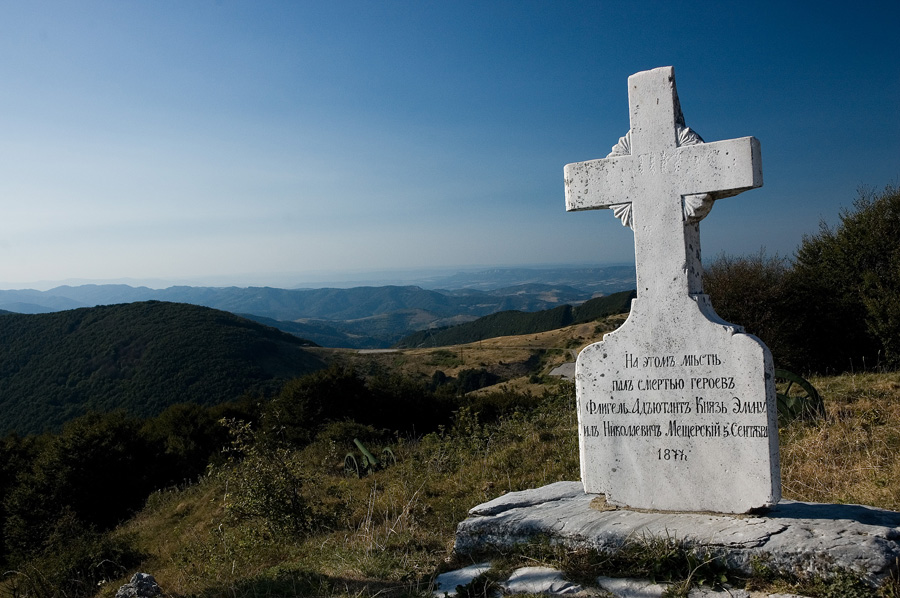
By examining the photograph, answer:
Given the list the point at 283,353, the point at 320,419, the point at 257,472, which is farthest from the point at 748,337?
the point at 283,353

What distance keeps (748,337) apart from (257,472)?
505cm

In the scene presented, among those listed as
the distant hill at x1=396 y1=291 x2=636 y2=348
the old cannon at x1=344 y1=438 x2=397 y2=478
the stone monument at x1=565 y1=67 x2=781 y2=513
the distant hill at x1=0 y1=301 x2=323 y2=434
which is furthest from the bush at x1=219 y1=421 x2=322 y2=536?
the distant hill at x1=396 y1=291 x2=636 y2=348

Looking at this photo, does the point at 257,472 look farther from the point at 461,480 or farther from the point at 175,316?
the point at 175,316

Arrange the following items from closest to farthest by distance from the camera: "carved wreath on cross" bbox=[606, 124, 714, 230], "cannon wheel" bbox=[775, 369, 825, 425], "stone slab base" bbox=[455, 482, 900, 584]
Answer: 1. "stone slab base" bbox=[455, 482, 900, 584]
2. "carved wreath on cross" bbox=[606, 124, 714, 230]
3. "cannon wheel" bbox=[775, 369, 825, 425]

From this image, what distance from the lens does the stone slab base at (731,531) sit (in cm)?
334

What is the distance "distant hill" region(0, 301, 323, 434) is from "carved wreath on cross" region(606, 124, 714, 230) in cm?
5471

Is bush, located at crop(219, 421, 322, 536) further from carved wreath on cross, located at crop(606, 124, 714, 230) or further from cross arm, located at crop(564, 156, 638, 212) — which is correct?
carved wreath on cross, located at crop(606, 124, 714, 230)

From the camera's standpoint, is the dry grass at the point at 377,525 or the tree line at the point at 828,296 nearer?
the dry grass at the point at 377,525

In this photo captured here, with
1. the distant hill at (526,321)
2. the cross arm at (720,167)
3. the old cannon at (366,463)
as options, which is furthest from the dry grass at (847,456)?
the distant hill at (526,321)

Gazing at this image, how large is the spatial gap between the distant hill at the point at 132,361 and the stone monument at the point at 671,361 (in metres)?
54.6

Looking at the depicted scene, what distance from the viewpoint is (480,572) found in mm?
3924

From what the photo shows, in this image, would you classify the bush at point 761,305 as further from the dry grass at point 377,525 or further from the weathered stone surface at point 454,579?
the weathered stone surface at point 454,579

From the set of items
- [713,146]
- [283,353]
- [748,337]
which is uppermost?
[713,146]

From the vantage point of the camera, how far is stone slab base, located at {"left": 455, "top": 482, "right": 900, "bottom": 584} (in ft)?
11.0
